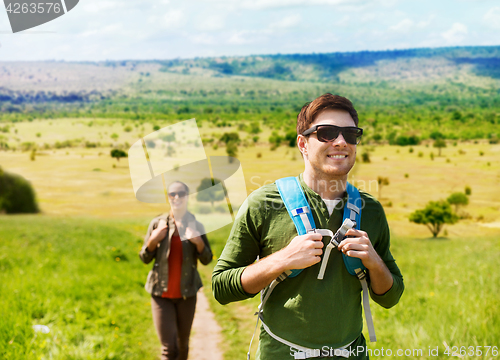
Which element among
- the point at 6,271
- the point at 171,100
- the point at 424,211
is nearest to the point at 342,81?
the point at 171,100

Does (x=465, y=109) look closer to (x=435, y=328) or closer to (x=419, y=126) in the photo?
(x=419, y=126)

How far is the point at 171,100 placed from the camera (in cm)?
9175

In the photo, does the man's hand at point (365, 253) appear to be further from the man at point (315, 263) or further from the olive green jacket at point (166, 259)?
the olive green jacket at point (166, 259)

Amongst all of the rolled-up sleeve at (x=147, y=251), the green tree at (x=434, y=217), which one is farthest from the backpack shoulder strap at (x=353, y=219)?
the green tree at (x=434, y=217)

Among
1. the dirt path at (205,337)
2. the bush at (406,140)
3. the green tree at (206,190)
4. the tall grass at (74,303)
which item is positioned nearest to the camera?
the green tree at (206,190)

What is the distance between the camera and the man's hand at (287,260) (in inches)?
71.8

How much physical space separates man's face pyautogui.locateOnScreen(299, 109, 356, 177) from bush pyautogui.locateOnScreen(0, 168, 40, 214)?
138 ft

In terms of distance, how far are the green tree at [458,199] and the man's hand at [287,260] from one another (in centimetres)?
3825

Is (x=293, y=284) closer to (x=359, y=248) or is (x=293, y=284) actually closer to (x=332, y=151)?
(x=359, y=248)

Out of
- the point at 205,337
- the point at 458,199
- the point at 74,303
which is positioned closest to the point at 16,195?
the point at 74,303

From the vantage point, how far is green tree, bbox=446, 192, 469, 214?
120 ft

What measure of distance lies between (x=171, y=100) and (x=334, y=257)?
93603 millimetres

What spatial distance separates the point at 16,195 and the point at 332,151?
1723 inches

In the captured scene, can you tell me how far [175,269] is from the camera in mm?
4332
